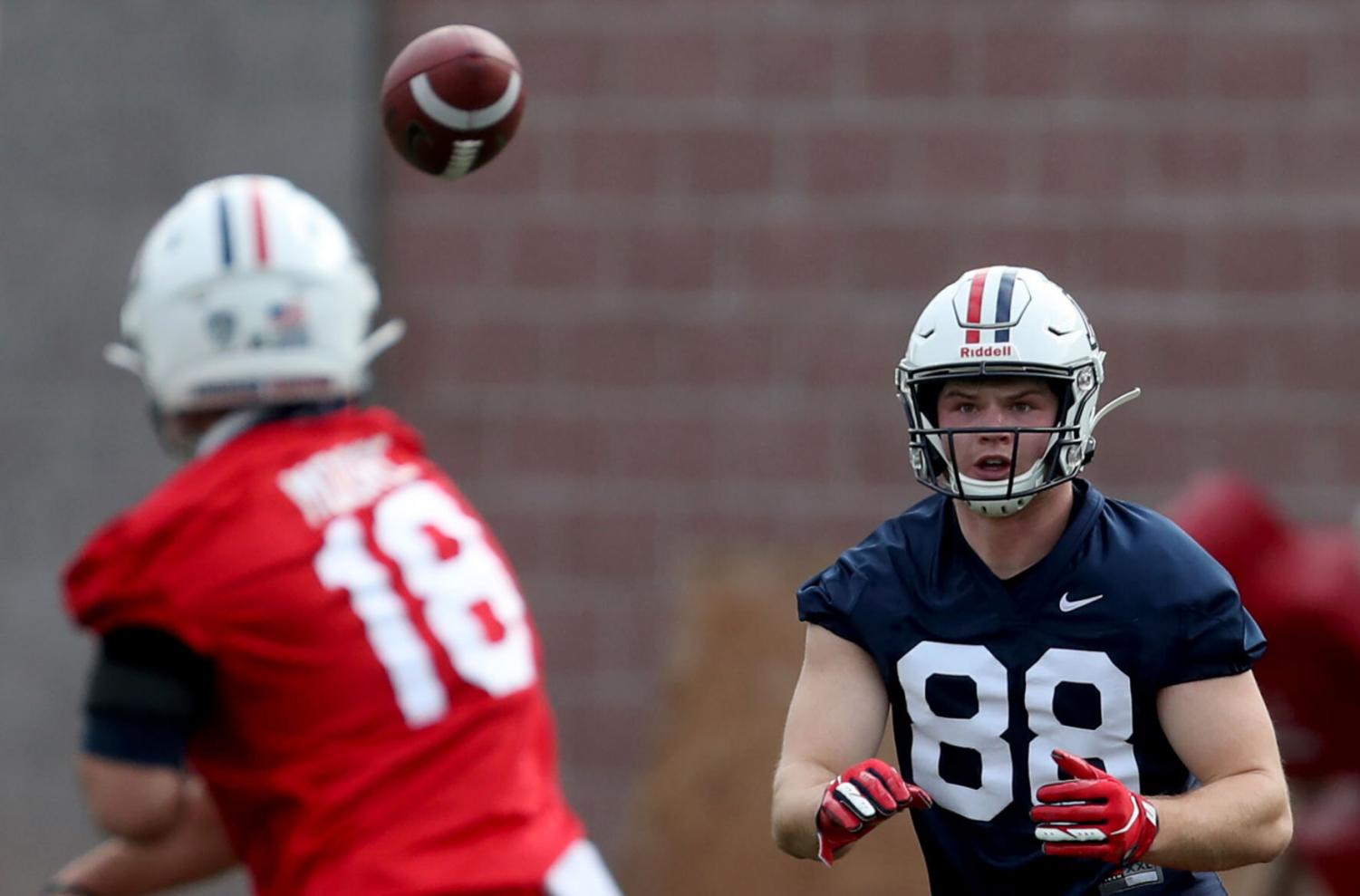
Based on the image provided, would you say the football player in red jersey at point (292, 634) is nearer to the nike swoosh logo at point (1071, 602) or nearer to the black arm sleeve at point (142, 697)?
the black arm sleeve at point (142, 697)

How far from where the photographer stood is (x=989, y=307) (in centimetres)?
314

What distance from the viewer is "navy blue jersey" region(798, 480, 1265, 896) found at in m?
3.02

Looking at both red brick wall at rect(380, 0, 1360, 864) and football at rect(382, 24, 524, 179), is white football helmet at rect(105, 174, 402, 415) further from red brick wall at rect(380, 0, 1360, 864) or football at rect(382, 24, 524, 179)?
red brick wall at rect(380, 0, 1360, 864)

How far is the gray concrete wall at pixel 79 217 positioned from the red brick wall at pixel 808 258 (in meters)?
0.64

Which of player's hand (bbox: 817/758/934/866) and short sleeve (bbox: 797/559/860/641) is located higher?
short sleeve (bbox: 797/559/860/641)

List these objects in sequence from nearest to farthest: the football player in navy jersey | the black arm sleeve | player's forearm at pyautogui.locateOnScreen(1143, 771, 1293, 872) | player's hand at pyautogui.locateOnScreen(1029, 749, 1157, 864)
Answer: player's hand at pyautogui.locateOnScreen(1029, 749, 1157, 864) < player's forearm at pyautogui.locateOnScreen(1143, 771, 1293, 872) < the football player in navy jersey < the black arm sleeve

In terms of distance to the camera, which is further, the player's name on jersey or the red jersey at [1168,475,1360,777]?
the red jersey at [1168,475,1360,777]

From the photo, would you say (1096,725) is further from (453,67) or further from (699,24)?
(699,24)

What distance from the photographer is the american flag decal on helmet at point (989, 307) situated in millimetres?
3119

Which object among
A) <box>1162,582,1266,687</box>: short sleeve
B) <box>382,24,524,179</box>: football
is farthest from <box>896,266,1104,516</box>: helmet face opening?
<box>382,24,524,179</box>: football

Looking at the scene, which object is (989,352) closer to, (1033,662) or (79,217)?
(1033,662)

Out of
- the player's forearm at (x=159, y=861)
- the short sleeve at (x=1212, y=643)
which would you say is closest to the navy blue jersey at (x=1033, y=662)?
the short sleeve at (x=1212, y=643)

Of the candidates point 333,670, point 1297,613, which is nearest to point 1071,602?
point 333,670

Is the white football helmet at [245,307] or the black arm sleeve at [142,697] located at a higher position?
the white football helmet at [245,307]
